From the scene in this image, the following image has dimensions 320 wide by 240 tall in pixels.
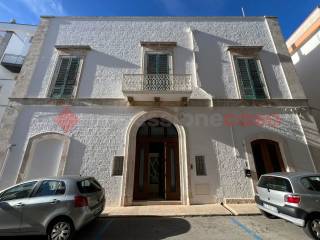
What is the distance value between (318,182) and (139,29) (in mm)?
11148

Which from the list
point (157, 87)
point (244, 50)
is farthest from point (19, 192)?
point (244, 50)

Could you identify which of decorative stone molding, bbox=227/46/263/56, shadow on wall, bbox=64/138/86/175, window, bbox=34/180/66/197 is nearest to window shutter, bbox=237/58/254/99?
decorative stone molding, bbox=227/46/263/56

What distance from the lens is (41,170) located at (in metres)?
8.00

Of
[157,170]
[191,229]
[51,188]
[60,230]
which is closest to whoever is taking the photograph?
[60,230]

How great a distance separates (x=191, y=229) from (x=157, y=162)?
13.8ft

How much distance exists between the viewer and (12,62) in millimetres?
13430

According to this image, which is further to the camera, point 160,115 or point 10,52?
point 10,52

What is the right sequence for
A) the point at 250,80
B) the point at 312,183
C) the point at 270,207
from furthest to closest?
the point at 250,80 < the point at 270,207 < the point at 312,183

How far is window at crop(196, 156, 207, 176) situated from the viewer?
310 inches

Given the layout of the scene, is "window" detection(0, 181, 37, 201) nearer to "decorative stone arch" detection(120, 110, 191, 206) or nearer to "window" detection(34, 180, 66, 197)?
"window" detection(34, 180, 66, 197)

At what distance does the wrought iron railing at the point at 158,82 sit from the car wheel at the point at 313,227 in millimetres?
6339

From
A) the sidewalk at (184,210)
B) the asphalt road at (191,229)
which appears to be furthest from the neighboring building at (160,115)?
the asphalt road at (191,229)

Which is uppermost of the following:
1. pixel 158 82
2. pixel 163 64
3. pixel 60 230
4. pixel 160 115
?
pixel 163 64

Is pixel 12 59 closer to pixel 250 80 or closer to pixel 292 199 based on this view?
pixel 250 80
